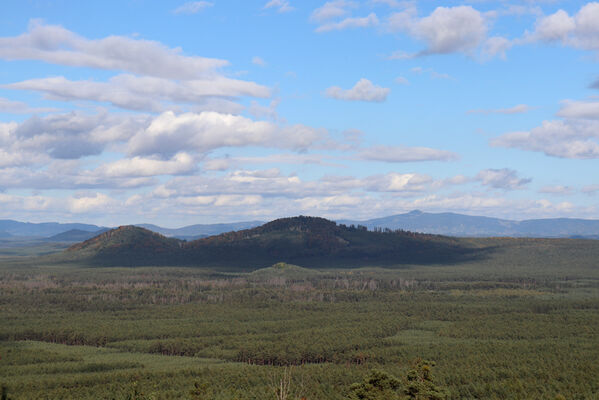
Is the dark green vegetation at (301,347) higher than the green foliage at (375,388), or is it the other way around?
the green foliage at (375,388)

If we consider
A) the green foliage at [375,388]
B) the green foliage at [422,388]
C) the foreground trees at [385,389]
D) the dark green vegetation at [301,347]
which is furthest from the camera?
the dark green vegetation at [301,347]

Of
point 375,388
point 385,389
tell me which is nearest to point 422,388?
point 385,389

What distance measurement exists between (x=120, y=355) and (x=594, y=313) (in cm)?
11187

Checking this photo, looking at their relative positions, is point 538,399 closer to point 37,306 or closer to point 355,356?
point 355,356

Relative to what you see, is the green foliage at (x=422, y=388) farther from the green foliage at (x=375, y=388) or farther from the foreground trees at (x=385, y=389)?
the green foliage at (x=375, y=388)

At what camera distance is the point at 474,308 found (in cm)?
17350

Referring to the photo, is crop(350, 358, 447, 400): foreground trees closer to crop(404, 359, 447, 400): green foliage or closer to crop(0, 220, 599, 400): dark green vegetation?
crop(404, 359, 447, 400): green foliage

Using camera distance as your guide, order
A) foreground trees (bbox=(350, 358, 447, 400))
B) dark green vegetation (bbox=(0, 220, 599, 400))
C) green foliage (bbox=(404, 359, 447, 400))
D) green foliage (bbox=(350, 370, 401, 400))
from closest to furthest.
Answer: green foliage (bbox=(350, 370, 401, 400)) < foreground trees (bbox=(350, 358, 447, 400)) < green foliage (bbox=(404, 359, 447, 400)) < dark green vegetation (bbox=(0, 220, 599, 400))

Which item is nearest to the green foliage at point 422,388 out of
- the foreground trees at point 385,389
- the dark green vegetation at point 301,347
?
the foreground trees at point 385,389

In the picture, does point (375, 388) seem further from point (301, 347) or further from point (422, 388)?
point (301, 347)

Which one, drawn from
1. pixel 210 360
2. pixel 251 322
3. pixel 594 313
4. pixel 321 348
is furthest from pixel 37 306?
pixel 594 313

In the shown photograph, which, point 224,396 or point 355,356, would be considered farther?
point 355,356

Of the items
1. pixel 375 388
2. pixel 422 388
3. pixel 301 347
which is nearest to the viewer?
pixel 375 388

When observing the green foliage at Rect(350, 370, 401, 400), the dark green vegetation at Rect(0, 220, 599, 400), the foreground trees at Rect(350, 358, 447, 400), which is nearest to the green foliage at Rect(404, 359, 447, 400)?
the foreground trees at Rect(350, 358, 447, 400)
